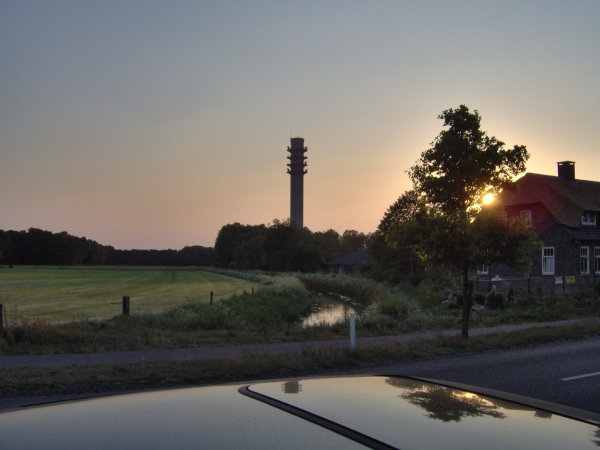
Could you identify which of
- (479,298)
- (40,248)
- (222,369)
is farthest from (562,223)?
(40,248)

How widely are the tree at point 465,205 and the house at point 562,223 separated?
20.7 meters

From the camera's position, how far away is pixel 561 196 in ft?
128

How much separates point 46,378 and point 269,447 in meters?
8.69

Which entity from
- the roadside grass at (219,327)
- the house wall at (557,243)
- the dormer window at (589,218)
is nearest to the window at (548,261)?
the house wall at (557,243)

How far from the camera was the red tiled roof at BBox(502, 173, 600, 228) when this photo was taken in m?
37.6

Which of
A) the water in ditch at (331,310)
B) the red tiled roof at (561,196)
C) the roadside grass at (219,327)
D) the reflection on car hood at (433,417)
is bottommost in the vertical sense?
the water in ditch at (331,310)

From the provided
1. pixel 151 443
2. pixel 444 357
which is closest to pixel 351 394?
pixel 151 443

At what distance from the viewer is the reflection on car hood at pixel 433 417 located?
205cm

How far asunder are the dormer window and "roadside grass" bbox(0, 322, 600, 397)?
93.0 ft

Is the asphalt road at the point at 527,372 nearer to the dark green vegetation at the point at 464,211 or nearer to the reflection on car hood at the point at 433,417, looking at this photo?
the dark green vegetation at the point at 464,211

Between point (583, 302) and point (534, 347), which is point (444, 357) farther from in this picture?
point (583, 302)

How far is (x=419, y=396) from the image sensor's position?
8.96ft

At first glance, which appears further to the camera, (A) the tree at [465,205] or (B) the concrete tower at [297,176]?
(B) the concrete tower at [297,176]

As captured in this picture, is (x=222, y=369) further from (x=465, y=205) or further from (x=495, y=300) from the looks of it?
(x=495, y=300)
